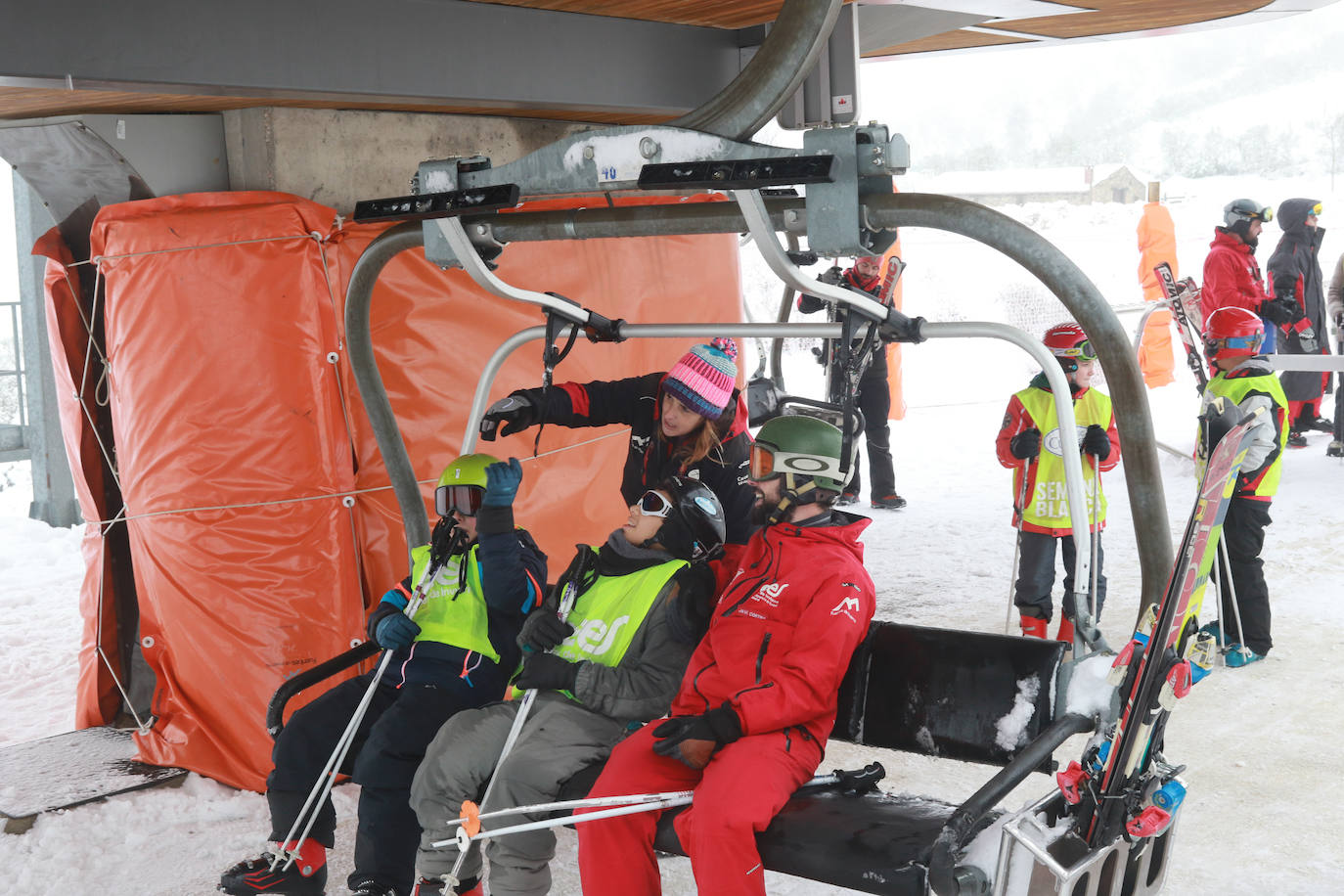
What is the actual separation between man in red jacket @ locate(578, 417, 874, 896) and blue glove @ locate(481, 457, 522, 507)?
26.7 inches

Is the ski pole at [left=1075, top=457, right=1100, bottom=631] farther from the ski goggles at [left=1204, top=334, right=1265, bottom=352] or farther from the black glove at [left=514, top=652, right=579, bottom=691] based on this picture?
the black glove at [left=514, top=652, right=579, bottom=691]

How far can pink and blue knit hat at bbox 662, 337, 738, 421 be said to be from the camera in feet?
11.0

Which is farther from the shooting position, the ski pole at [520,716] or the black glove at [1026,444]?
the black glove at [1026,444]

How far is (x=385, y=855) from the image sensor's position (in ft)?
9.74

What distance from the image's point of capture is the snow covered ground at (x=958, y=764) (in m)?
3.40

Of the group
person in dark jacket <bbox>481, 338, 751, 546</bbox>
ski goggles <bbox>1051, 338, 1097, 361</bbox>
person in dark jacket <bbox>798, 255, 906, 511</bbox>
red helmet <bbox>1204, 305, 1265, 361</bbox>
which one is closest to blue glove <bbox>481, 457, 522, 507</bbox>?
person in dark jacket <bbox>481, 338, 751, 546</bbox>

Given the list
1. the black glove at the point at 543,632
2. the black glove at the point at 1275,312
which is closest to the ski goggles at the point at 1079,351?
the black glove at the point at 543,632

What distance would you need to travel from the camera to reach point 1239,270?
7.83m

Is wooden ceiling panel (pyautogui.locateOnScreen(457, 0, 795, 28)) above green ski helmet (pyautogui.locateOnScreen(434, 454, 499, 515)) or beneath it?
above

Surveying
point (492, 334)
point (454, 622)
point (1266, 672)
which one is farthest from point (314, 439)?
point (1266, 672)

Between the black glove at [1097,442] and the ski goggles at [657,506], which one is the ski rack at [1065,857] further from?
the black glove at [1097,442]

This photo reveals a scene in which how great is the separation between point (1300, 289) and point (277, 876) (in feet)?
26.0

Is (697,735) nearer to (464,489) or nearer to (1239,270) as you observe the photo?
(464,489)

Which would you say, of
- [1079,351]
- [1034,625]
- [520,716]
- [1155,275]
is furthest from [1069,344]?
[1155,275]
